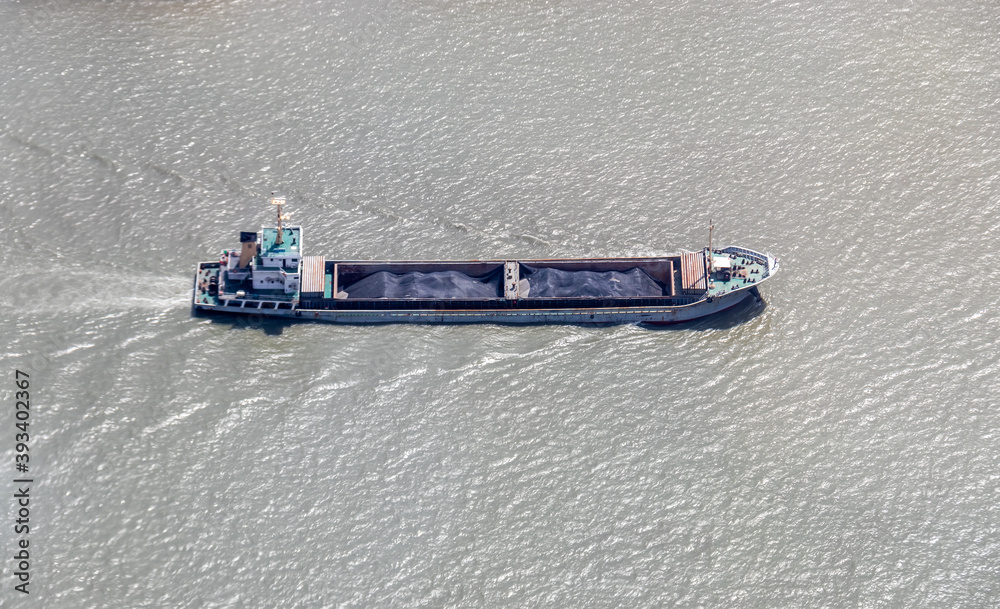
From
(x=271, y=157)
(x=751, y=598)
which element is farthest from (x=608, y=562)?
(x=271, y=157)

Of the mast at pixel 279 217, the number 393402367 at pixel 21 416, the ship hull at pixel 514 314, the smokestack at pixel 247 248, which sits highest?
the mast at pixel 279 217

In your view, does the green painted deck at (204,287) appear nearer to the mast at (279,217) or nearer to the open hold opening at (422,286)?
the mast at (279,217)

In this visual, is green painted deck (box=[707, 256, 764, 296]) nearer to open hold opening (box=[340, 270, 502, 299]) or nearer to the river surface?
the river surface

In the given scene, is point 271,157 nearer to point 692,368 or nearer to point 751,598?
point 692,368

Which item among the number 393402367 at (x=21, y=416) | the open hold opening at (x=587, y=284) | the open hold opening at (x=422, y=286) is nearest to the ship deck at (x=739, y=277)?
the open hold opening at (x=587, y=284)

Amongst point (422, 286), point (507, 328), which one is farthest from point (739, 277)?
point (422, 286)
